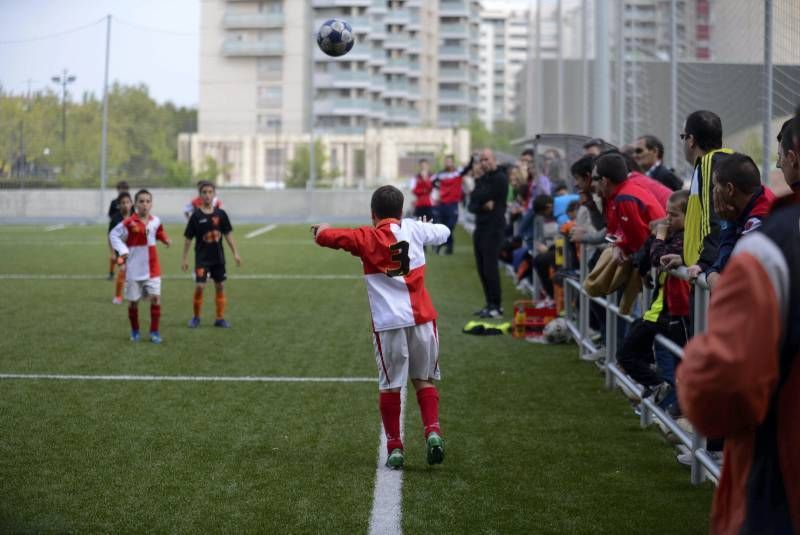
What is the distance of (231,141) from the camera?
49281 mm

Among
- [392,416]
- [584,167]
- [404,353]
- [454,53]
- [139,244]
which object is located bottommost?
[392,416]

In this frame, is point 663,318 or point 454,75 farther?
point 454,75

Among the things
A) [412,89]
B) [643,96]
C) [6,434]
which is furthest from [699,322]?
[412,89]

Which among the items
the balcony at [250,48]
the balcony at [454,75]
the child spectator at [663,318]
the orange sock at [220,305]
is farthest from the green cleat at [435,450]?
the balcony at [454,75]

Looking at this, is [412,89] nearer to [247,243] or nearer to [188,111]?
[188,111]

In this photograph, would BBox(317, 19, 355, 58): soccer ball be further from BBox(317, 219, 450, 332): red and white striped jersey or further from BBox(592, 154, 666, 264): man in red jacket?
BBox(317, 219, 450, 332): red and white striped jersey

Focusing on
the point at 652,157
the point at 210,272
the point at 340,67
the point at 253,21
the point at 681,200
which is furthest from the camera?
the point at 340,67

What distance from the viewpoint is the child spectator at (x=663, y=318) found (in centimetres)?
675

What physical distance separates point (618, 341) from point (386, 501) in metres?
3.91

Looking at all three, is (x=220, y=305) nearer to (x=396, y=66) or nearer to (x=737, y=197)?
(x=737, y=197)

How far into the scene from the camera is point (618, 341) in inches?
355

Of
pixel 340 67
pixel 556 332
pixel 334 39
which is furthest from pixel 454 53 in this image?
pixel 334 39

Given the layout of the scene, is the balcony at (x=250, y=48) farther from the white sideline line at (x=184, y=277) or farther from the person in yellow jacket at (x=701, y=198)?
the person in yellow jacket at (x=701, y=198)

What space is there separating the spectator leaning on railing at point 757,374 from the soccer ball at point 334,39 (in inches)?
305
